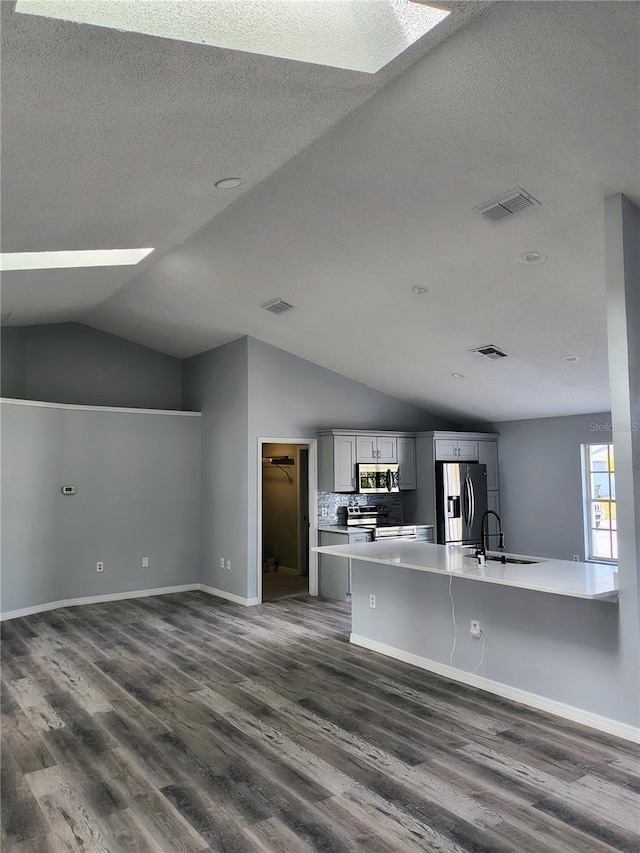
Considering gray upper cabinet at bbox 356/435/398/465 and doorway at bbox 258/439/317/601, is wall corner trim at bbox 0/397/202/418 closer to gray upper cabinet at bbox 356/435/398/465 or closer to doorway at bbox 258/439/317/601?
doorway at bbox 258/439/317/601

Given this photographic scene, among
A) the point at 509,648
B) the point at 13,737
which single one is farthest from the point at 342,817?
the point at 13,737

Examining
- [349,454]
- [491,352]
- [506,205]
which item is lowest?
[349,454]

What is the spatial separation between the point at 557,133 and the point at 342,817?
3.45m

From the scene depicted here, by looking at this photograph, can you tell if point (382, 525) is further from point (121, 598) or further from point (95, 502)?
point (95, 502)

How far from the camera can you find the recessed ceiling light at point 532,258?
4410 millimetres

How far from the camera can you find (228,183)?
384 cm

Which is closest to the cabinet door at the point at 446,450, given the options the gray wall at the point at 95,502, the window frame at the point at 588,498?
the window frame at the point at 588,498

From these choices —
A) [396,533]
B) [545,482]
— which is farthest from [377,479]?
[545,482]

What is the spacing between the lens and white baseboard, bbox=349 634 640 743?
3.46 metres

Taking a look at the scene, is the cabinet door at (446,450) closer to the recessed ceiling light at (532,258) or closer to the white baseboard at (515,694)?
the white baseboard at (515,694)

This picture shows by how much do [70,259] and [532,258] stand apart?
3.59m

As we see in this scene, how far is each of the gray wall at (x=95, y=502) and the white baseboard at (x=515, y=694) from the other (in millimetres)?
3469

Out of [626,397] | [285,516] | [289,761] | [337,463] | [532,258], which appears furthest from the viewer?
[285,516]

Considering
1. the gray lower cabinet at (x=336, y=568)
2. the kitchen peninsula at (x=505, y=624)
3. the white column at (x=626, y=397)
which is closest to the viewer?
the white column at (x=626, y=397)
